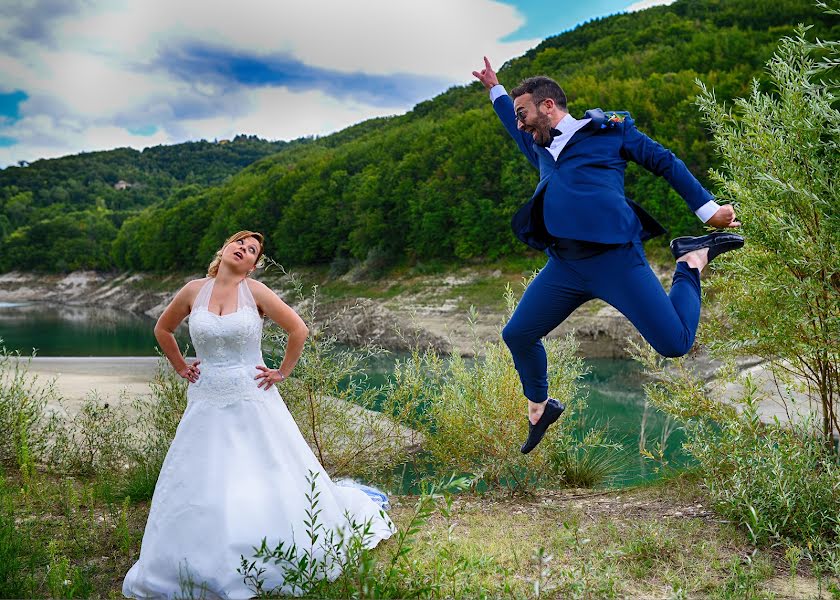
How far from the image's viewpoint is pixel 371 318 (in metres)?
30.6

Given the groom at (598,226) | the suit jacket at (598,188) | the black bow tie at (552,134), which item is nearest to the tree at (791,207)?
the groom at (598,226)

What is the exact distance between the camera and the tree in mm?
4457

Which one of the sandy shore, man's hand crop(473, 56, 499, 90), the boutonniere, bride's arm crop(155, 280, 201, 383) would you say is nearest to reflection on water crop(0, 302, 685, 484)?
the sandy shore

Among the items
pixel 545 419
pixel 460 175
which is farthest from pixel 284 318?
pixel 460 175

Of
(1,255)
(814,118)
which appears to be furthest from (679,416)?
(1,255)

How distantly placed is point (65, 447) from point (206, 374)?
4576 mm

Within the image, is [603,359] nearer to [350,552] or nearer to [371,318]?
[371,318]

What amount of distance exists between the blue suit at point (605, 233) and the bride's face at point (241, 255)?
70.7 inches

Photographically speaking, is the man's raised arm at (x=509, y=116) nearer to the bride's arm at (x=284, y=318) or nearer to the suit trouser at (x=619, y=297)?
the suit trouser at (x=619, y=297)

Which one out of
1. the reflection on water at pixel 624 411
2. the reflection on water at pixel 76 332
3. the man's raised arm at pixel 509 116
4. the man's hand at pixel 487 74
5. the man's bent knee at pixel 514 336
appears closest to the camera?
the man's bent knee at pixel 514 336

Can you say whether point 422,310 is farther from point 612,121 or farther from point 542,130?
point 612,121

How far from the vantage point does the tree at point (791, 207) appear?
14.6 ft

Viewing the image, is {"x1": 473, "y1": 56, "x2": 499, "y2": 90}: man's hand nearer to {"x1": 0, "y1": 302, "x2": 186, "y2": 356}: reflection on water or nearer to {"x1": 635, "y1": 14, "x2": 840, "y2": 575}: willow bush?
{"x1": 635, "y1": 14, "x2": 840, "y2": 575}: willow bush

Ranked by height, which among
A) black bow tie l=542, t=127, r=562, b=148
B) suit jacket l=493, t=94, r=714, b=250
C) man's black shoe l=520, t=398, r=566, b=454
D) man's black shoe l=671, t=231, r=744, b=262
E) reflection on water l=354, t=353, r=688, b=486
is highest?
black bow tie l=542, t=127, r=562, b=148
